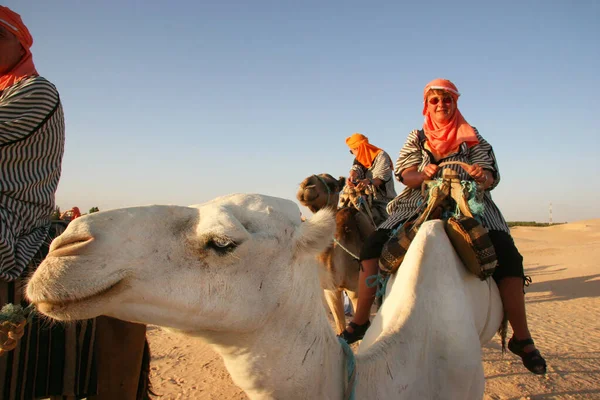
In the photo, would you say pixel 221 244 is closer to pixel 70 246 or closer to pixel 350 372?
pixel 70 246

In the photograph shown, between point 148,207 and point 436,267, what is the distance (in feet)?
6.13

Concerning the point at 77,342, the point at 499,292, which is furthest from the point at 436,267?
the point at 77,342

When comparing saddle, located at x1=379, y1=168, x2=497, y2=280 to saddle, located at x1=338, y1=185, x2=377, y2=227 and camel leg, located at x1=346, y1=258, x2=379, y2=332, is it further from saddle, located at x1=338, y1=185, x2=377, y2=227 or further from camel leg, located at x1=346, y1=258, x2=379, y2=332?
saddle, located at x1=338, y1=185, x2=377, y2=227

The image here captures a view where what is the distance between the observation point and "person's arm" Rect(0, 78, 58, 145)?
1.90 m

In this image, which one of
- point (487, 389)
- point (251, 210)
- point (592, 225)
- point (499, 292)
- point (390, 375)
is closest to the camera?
point (251, 210)

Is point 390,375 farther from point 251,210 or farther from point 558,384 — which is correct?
point 558,384

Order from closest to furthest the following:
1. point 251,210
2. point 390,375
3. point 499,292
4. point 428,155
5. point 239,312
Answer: point 239,312
point 251,210
point 390,375
point 499,292
point 428,155

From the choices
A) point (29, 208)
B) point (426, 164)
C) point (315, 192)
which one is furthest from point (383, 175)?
point (29, 208)

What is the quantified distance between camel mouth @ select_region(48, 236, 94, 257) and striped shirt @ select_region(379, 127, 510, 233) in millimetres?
2702

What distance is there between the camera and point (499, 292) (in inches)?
123

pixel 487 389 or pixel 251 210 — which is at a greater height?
pixel 251 210

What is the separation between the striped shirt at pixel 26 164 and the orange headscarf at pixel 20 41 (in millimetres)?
133

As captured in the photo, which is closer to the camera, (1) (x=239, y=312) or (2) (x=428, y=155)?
(1) (x=239, y=312)

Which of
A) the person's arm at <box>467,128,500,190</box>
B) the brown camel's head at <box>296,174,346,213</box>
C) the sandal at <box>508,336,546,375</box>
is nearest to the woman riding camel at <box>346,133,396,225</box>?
the brown camel's head at <box>296,174,346,213</box>
